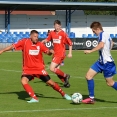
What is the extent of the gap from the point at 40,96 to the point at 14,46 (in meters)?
1.83

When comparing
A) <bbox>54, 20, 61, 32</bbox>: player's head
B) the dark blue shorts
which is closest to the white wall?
<bbox>54, 20, 61, 32</bbox>: player's head

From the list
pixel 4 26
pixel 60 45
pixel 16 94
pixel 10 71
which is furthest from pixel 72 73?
pixel 4 26

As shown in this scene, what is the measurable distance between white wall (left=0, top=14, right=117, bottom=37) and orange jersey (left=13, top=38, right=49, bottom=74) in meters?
33.2

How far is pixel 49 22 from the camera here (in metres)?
47.2

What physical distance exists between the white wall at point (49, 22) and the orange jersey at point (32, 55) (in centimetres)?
3325

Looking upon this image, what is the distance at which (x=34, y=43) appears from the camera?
11375 mm

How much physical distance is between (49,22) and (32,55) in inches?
1420

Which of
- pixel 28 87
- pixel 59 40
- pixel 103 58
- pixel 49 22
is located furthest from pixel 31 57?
pixel 49 22

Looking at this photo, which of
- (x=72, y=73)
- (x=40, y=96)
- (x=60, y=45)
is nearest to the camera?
(x=40, y=96)

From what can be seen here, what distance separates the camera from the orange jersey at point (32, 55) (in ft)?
37.2

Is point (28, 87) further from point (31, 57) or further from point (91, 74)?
point (91, 74)

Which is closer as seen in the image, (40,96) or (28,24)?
(40,96)

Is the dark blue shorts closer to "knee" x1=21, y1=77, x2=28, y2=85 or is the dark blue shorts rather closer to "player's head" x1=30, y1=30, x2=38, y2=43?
"player's head" x1=30, y1=30, x2=38, y2=43

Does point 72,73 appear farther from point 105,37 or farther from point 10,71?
point 105,37
